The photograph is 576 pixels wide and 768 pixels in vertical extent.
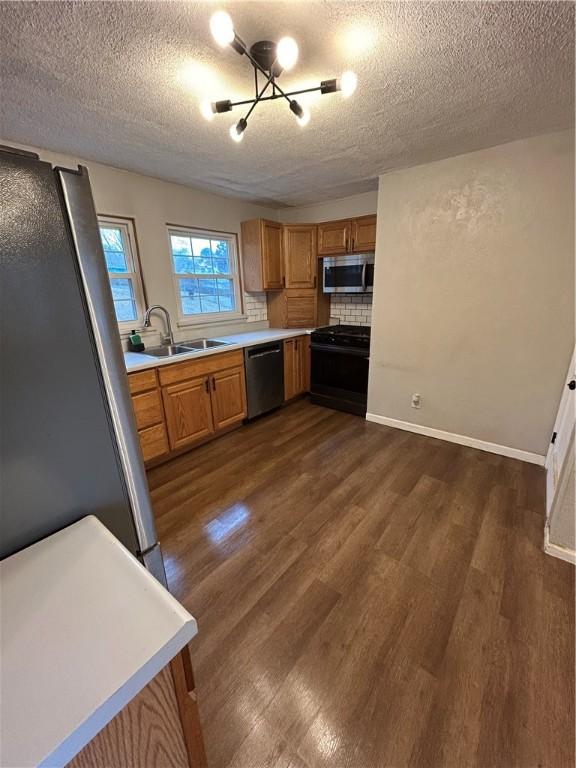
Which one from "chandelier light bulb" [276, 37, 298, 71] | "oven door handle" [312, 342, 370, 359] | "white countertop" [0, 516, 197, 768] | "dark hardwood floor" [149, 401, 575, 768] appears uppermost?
"chandelier light bulb" [276, 37, 298, 71]

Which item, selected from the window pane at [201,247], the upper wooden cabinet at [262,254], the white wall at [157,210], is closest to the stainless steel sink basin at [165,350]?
the white wall at [157,210]

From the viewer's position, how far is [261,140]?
6.73 feet

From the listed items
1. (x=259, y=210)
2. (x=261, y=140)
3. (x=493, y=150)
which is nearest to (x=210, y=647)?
(x=261, y=140)

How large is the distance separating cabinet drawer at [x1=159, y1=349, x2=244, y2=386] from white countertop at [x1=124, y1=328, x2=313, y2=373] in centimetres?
5

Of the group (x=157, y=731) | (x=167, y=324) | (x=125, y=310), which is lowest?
(x=157, y=731)

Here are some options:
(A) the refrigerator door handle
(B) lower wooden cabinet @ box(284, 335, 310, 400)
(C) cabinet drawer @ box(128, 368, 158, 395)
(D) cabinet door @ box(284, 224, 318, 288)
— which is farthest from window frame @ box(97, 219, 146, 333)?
(A) the refrigerator door handle

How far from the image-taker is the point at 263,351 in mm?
3277

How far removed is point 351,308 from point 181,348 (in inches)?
83.5

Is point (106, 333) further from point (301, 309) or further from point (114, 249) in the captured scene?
point (301, 309)

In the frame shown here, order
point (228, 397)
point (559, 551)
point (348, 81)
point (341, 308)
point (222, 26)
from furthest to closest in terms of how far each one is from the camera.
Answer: point (341, 308)
point (228, 397)
point (559, 551)
point (348, 81)
point (222, 26)

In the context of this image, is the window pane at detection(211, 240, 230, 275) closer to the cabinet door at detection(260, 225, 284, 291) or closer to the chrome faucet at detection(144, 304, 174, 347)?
the cabinet door at detection(260, 225, 284, 291)

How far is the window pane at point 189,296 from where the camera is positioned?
3.22 meters

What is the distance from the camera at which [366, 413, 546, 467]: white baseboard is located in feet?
8.36

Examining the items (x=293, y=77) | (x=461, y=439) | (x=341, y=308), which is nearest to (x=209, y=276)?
(x=341, y=308)
